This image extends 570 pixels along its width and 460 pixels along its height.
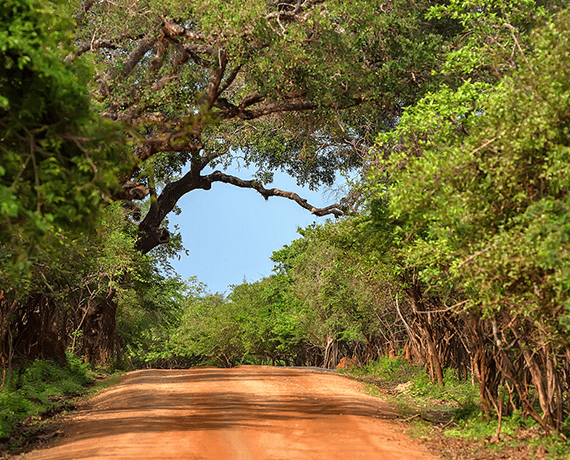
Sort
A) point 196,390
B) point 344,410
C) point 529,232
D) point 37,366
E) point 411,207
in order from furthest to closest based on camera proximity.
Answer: point 37,366
point 196,390
point 344,410
point 411,207
point 529,232

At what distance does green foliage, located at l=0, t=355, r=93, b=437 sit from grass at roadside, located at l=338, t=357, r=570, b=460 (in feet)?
24.2

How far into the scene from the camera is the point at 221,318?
44406mm

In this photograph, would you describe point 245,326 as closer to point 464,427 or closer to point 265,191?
point 265,191

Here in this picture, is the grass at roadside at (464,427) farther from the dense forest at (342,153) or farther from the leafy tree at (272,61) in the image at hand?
the leafy tree at (272,61)

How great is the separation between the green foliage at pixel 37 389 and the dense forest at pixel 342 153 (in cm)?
73

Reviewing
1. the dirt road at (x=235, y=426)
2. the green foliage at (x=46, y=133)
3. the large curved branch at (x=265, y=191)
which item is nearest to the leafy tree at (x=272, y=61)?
the green foliage at (x=46, y=133)

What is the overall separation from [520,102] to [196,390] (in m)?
11.8

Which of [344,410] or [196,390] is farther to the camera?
[196,390]

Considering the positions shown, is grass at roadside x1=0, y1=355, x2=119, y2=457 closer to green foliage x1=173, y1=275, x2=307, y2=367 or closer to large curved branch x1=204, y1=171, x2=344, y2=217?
large curved branch x1=204, y1=171, x2=344, y2=217

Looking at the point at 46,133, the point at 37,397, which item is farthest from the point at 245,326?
the point at 46,133

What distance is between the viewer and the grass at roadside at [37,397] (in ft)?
37.2

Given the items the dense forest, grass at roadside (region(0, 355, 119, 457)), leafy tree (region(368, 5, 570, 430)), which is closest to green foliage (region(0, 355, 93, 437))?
grass at roadside (region(0, 355, 119, 457))

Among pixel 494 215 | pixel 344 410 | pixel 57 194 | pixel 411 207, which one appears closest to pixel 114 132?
pixel 57 194

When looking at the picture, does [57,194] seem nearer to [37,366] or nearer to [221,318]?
[37,366]
